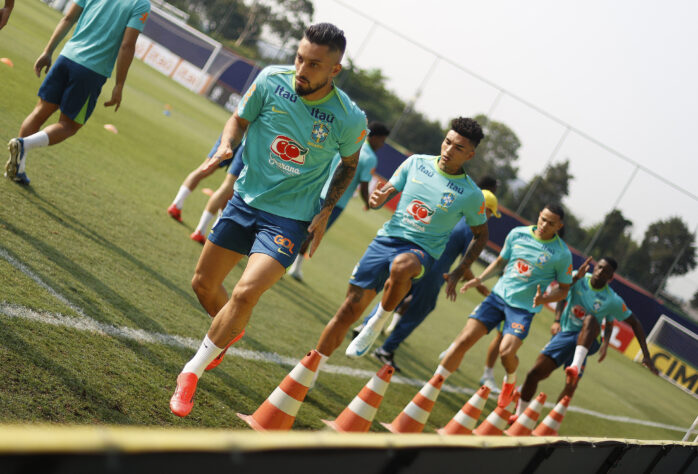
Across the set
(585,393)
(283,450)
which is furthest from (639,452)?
(585,393)

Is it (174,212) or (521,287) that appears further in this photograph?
(174,212)

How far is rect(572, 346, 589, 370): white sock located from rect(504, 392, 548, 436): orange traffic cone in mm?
1396

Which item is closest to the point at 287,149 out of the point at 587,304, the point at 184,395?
the point at 184,395

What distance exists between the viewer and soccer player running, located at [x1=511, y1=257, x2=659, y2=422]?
27.0ft

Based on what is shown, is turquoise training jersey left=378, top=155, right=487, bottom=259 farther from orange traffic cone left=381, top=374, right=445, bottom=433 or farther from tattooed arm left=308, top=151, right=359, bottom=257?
tattooed arm left=308, top=151, right=359, bottom=257

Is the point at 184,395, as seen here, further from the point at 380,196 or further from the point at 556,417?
the point at 556,417

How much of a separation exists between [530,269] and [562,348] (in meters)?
1.55

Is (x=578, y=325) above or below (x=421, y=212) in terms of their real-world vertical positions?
below

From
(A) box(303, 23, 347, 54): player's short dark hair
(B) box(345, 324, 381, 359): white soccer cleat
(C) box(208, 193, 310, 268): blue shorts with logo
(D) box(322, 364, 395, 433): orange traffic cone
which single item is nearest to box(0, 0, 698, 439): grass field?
(D) box(322, 364, 395, 433): orange traffic cone

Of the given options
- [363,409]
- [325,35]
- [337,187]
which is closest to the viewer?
[325,35]

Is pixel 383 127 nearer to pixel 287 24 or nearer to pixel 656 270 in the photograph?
pixel 656 270

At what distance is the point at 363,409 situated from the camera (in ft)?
16.2

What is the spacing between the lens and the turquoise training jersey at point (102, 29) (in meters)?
6.46

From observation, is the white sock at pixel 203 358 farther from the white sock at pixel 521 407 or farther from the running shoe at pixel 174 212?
the running shoe at pixel 174 212
